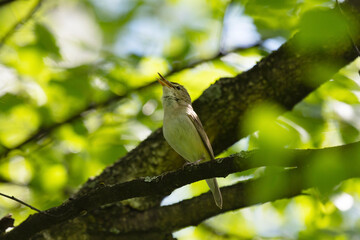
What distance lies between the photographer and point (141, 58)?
545cm

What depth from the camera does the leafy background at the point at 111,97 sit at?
512 centimetres

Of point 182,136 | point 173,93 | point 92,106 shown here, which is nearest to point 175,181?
point 182,136

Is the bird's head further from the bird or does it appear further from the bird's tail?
the bird's tail

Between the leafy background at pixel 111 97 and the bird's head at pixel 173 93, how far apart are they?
0.94ft

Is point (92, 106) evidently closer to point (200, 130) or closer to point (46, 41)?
point (46, 41)

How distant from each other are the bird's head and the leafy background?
29cm

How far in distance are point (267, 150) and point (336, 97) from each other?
222 centimetres

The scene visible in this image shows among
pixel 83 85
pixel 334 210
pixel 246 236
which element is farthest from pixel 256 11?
pixel 246 236

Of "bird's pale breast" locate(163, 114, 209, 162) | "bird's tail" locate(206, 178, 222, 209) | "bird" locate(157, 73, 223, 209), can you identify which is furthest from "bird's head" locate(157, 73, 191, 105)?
"bird's tail" locate(206, 178, 222, 209)

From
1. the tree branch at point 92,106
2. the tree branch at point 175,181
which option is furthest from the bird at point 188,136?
the tree branch at point 175,181

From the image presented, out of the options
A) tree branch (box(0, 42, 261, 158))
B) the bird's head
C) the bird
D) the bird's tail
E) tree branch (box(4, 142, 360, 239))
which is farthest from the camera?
the bird's head

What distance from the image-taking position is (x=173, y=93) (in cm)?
566

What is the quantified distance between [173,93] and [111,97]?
884 mm

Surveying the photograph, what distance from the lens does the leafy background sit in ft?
16.8
